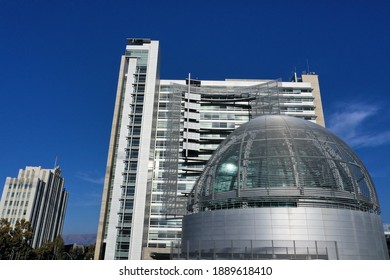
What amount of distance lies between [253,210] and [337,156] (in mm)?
11013

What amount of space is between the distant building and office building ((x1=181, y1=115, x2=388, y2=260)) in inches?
4103

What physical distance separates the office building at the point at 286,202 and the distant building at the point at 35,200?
104207 millimetres

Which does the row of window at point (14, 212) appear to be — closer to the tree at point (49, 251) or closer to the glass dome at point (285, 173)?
the tree at point (49, 251)

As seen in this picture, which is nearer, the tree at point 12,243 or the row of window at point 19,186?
the tree at point 12,243

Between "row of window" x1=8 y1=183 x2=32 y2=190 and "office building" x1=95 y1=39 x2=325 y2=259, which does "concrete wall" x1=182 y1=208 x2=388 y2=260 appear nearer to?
"office building" x1=95 y1=39 x2=325 y2=259

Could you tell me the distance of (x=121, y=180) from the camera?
5941cm

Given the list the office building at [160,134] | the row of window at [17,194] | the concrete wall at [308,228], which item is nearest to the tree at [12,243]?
the office building at [160,134]

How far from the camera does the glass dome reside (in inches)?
974

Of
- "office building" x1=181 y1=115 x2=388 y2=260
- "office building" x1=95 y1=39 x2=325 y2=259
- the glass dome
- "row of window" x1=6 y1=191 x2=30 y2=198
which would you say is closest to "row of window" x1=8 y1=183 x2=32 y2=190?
"row of window" x1=6 y1=191 x2=30 y2=198

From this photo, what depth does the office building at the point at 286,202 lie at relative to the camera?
2291cm

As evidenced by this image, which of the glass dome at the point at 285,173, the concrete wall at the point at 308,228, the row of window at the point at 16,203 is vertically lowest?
the concrete wall at the point at 308,228

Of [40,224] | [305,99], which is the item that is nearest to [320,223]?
[305,99]

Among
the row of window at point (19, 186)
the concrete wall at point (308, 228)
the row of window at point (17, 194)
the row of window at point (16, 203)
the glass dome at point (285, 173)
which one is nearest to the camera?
the concrete wall at point (308, 228)
